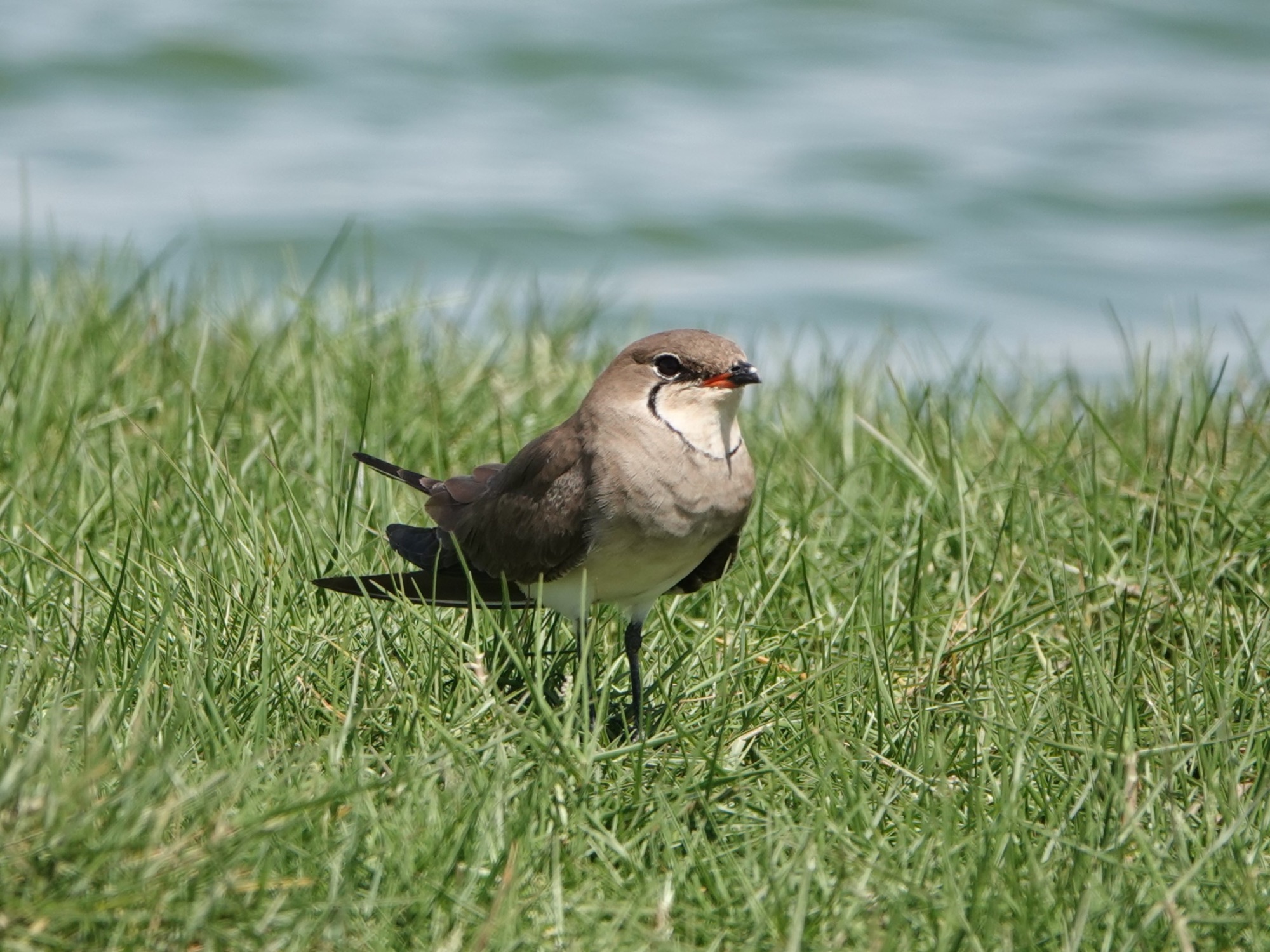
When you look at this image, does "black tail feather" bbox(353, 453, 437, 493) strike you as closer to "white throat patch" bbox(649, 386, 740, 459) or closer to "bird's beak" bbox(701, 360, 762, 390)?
"white throat patch" bbox(649, 386, 740, 459)

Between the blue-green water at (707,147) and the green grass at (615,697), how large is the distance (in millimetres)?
5039

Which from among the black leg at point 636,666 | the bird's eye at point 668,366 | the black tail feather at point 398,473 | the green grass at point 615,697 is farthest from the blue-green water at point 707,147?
the black leg at point 636,666

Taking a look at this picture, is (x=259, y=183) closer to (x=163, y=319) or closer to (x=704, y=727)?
(x=163, y=319)

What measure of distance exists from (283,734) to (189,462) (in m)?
1.52

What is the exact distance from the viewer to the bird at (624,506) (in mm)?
3734

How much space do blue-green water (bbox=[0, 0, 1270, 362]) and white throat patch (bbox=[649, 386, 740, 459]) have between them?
593 cm

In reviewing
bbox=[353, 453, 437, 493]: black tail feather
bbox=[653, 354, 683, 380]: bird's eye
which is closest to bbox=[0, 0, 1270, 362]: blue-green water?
bbox=[353, 453, 437, 493]: black tail feather

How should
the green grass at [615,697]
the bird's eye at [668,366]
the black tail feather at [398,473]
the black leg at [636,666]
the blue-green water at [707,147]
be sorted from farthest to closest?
the blue-green water at [707,147]
the black tail feather at [398,473]
the bird's eye at [668,366]
the black leg at [636,666]
the green grass at [615,697]

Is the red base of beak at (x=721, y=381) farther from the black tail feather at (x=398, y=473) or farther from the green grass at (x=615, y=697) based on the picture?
the black tail feather at (x=398, y=473)

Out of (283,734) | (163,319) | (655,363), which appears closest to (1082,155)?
(163,319)

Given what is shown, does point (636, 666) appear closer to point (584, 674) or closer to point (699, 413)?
point (584, 674)

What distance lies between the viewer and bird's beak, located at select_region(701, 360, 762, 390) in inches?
148

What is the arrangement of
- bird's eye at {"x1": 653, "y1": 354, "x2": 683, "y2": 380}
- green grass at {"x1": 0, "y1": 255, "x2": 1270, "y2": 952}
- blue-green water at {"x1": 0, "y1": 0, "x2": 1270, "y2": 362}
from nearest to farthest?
green grass at {"x1": 0, "y1": 255, "x2": 1270, "y2": 952} < bird's eye at {"x1": 653, "y1": 354, "x2": 683, "y2": 380} < blue-green water at {"x1": 0, "y1": 0, "x2": 1270, "y2": 362}

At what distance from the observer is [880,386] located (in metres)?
6.38
